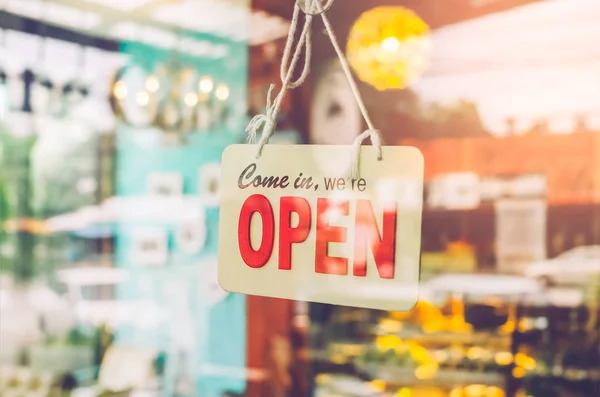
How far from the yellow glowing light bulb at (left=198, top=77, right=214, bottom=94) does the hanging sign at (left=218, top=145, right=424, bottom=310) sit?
1.54m

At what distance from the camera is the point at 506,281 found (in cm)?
192

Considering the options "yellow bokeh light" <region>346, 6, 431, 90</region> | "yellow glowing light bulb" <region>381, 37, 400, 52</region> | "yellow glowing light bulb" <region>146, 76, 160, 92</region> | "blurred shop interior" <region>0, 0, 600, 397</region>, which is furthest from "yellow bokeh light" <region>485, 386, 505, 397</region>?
"yellow glowing light bulb" <region>146, 76, 160, 92</region>

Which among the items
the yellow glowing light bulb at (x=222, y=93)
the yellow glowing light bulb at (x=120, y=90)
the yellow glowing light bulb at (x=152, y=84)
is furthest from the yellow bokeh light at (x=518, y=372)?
the yellow glowing light bulb at (x=120, y=90)

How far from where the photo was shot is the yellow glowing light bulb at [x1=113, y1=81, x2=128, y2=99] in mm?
2055

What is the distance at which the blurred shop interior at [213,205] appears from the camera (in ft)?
5.86

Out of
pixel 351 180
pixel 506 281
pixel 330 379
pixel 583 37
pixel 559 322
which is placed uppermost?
pixel 583 37

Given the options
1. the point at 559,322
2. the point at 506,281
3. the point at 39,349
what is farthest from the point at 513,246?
the point at 39,349

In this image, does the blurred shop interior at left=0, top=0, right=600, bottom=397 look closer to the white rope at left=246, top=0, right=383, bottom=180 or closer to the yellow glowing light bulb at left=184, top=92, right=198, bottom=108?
the yellow glowing light bulb at left=184, top=92, right=198, bottom=108

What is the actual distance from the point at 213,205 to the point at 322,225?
1266 mm

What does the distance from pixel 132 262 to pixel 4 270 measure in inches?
17.8

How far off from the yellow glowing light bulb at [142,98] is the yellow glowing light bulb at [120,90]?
6cm

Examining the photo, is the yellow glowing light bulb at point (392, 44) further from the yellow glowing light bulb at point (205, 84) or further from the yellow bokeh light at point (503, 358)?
the yellow bokeh light at point (503, 358)

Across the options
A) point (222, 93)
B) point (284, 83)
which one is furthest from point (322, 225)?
point (222, 93)

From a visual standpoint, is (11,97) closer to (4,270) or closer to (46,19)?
(46,19)
